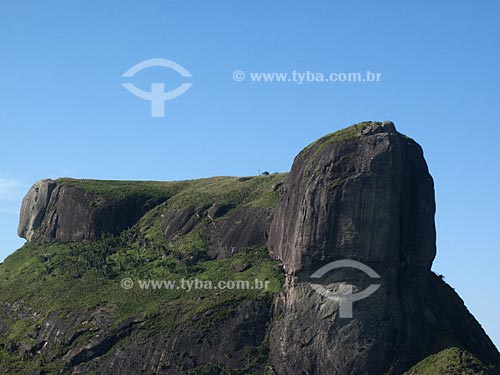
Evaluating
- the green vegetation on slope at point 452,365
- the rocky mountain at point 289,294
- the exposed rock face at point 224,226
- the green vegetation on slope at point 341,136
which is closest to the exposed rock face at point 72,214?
the exposed rock face at point 224,226

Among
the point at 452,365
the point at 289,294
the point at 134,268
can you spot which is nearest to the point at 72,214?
the point at 134,268

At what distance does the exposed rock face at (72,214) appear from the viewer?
571ft

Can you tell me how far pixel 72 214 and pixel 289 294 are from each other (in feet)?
196

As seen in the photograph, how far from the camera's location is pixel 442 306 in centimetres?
13400

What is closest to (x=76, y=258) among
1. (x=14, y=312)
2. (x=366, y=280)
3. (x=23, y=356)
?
(x=14, y=312)

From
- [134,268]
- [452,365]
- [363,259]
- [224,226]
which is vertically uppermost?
[224,226]

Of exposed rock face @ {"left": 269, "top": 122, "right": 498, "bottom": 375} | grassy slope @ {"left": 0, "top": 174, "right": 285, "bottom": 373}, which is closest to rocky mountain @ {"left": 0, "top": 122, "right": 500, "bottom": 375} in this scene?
exposed rock face @ {"left": 269, "top": 122, "right": 498, "bottom": 375}

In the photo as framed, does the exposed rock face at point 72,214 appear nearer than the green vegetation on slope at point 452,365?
No

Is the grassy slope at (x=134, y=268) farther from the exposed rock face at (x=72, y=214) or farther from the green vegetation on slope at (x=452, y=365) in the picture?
the green vegetation on slope at (x=452, y=365)

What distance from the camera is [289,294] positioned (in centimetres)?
12938

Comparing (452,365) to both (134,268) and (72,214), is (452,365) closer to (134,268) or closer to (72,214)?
(134,268)

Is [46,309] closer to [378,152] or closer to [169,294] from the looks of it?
[169,294]

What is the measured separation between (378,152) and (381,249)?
11714 millimetres

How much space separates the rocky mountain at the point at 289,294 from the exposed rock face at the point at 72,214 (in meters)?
12.0
